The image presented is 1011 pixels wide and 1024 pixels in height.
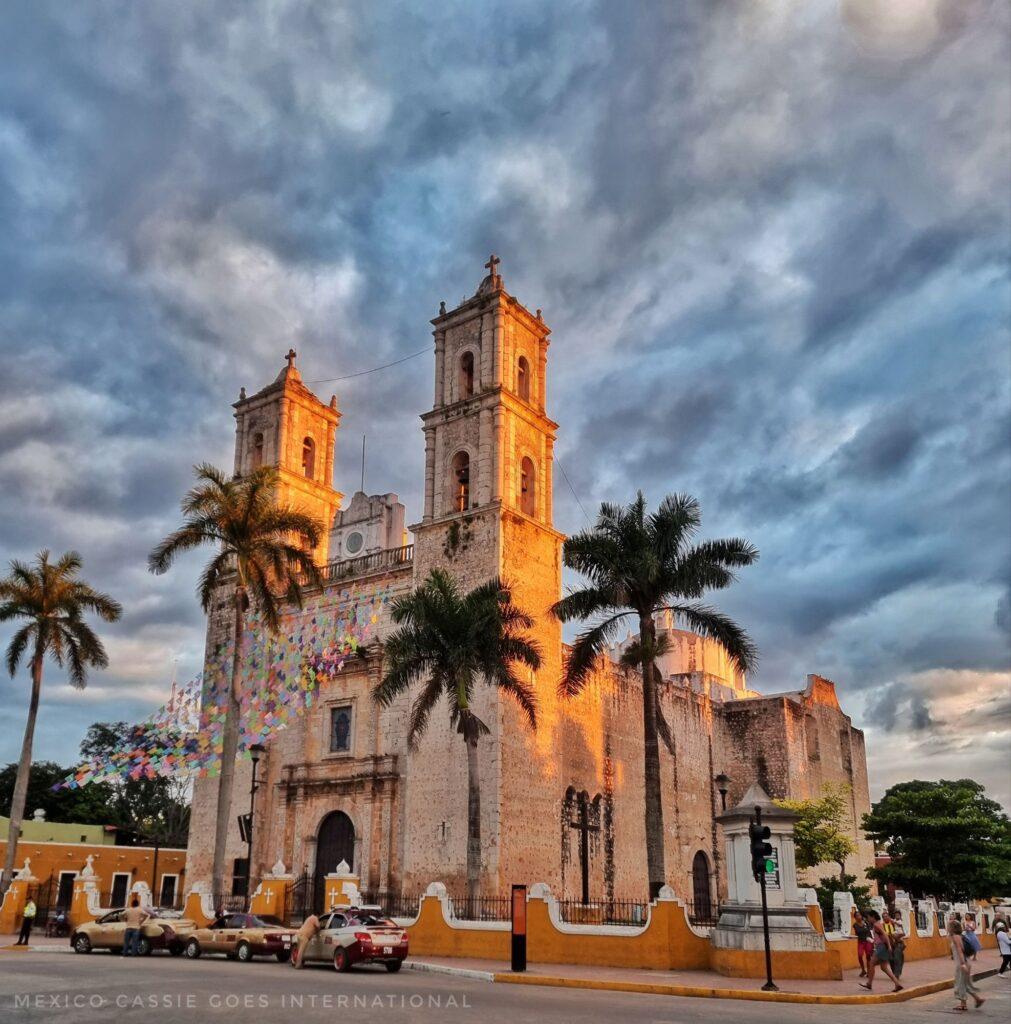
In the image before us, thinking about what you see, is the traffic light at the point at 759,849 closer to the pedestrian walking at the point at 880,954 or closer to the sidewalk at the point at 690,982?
the sidewalk at the point at 690,982

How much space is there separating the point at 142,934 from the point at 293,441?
775 inches

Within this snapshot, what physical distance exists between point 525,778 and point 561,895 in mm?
3537

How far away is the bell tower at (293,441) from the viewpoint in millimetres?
36062

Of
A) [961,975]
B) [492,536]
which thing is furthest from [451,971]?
[492,536]

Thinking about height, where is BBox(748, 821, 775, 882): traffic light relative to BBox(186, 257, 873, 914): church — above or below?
below

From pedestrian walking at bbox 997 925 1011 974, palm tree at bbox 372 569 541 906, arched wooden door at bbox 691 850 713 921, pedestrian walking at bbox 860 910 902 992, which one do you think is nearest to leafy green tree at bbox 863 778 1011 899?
arched wooden door at bbox 691 850 713 921

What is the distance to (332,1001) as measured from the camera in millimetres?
11883

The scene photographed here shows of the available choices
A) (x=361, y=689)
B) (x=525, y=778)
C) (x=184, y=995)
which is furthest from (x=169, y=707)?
(x=184, y=995)

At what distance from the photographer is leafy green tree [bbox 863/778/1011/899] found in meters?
34.6

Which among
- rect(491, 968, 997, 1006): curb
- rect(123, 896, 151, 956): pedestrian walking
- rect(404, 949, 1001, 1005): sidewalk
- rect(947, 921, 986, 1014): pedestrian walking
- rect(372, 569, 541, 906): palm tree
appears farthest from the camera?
rect(372, 569, 541, 906): palm tree

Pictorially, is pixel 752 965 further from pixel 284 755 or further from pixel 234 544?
pixel 284 755

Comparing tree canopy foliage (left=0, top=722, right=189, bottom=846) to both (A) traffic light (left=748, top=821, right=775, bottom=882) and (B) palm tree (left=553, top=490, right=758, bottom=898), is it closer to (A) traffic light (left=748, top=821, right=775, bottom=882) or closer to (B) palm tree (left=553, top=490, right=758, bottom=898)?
(B) palm tree (left=553, top=490, right=758, bottom=898)

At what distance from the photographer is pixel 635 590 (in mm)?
23188

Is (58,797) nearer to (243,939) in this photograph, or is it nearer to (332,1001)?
(243,939)
